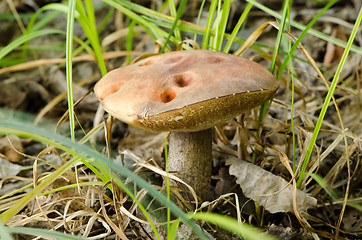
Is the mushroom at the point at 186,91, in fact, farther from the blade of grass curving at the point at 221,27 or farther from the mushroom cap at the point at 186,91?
the blade of grass curving at the point at 221,27

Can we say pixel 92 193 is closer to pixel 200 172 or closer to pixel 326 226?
pixel 200 172

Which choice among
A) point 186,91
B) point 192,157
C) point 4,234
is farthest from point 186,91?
point 4,234

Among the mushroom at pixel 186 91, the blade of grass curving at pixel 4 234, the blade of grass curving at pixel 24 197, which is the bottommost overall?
the blade of grass curving at pixel 24 197

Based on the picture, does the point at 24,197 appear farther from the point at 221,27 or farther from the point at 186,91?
the point at 221,27

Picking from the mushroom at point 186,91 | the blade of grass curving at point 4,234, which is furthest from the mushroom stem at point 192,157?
the blade of grass curving at point 4,234

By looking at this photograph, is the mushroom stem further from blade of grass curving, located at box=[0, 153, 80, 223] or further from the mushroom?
blade of grass curving, located at box=[0, 153, 80, 223]

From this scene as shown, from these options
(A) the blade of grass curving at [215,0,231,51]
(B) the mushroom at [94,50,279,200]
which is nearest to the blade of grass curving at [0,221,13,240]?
(B) the mushroom at [94,50,279,200]

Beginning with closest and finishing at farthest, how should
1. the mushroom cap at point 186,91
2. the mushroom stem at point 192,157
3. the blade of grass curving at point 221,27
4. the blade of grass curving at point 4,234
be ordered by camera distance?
the blade of grass curving at point 4,234, the mushroom cap at point 186,91, the mushroom stem at point 192,157, the blade of grass curving at point 221,27
